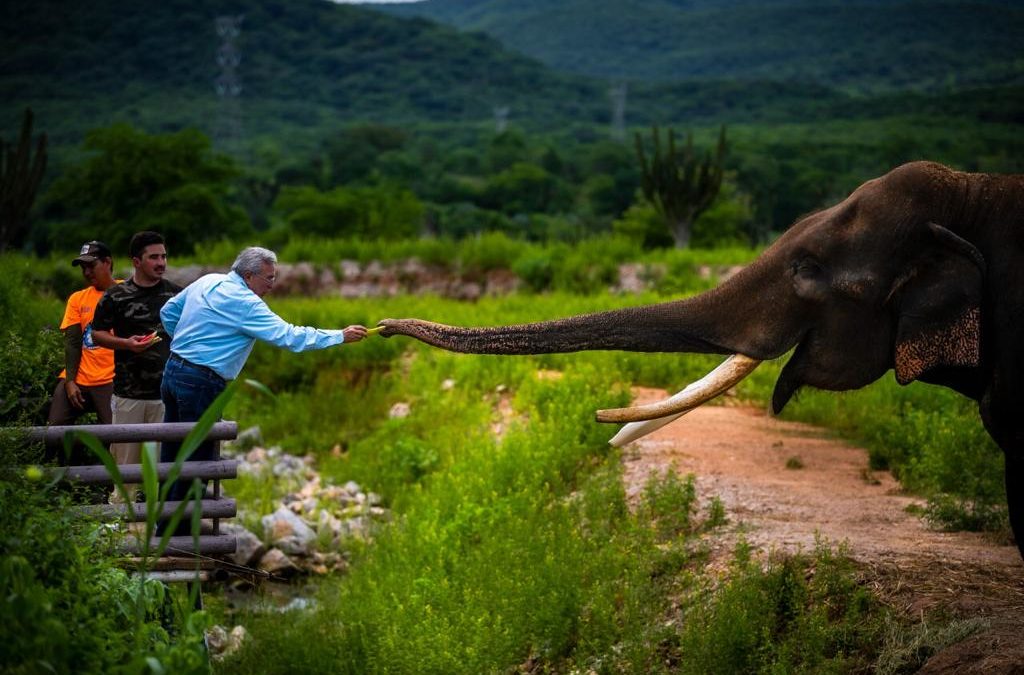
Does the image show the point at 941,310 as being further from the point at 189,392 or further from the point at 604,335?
the point at 189,392

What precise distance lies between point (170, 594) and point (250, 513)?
5.48 m

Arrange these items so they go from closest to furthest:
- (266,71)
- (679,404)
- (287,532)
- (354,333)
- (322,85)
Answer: (679,404), (354,333), (287,532), (266,71), (322,85)

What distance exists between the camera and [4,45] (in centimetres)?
10225

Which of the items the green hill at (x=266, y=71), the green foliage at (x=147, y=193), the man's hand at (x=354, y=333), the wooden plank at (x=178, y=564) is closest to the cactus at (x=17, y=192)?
the green foliage at (x=147, y=193)

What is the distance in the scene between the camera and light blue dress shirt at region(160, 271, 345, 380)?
22.5ft

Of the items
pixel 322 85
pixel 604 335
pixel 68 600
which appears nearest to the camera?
pixel 68 600

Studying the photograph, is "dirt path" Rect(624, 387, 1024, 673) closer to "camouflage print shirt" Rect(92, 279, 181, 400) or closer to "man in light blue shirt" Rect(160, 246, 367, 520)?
"man in light blue shirt" Rect(160, 246, 367, 520)

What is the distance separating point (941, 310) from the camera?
18.6ft

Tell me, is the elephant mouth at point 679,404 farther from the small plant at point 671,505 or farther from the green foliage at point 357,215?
the green foliage at point 357,215

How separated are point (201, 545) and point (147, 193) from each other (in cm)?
3257

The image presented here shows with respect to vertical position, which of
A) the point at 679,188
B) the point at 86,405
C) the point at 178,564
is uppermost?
the point at 86,405

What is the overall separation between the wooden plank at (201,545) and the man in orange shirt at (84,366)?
1335 mm

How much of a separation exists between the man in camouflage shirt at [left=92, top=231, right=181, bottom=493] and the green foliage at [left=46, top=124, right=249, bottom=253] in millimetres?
28006

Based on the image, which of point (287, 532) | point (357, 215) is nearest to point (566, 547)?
point (287, 532)
